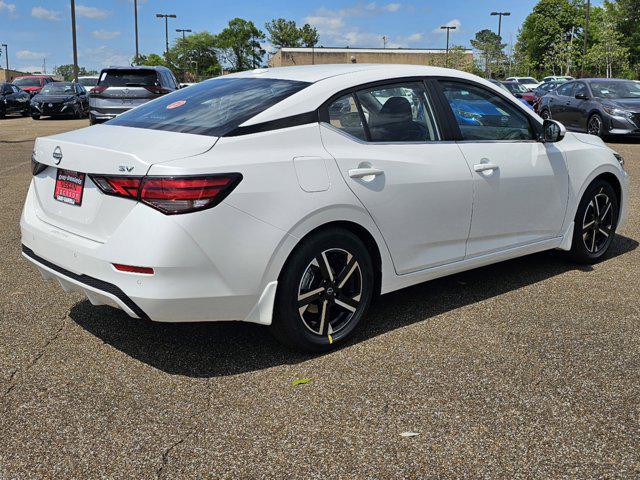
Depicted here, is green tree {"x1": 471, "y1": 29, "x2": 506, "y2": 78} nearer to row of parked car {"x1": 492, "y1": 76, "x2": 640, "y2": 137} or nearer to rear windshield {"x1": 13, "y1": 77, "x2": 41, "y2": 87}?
rear windshield {"x1": 13, "y1": 77, "x2": 41, "y2": 87}

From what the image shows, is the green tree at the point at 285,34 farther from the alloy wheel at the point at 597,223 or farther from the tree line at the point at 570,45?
the alloy wheel at the point at 597,223

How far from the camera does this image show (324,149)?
11.8 ft

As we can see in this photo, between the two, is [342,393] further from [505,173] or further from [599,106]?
[599,106]

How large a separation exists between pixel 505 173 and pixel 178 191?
236 cm

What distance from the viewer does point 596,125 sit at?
16.4 metres

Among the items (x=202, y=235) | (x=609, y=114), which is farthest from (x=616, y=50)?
(x=202, y=235)

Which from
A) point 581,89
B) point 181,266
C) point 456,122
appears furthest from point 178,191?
point 581,89

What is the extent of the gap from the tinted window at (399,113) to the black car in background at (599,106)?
1314cm

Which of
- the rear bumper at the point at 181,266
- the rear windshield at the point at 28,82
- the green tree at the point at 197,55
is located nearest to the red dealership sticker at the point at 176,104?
the rear bumper at the point at 181,266

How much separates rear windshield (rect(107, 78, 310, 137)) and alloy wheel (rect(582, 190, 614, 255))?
2785 mm

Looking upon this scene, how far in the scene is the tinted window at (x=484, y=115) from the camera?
14.5ft

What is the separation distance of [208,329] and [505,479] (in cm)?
208

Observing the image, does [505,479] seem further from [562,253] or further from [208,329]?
[562,253]

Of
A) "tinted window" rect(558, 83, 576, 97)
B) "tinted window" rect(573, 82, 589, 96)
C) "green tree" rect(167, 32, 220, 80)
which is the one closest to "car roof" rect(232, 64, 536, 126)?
"tinted window" rect(573, 82, 589, 96)
